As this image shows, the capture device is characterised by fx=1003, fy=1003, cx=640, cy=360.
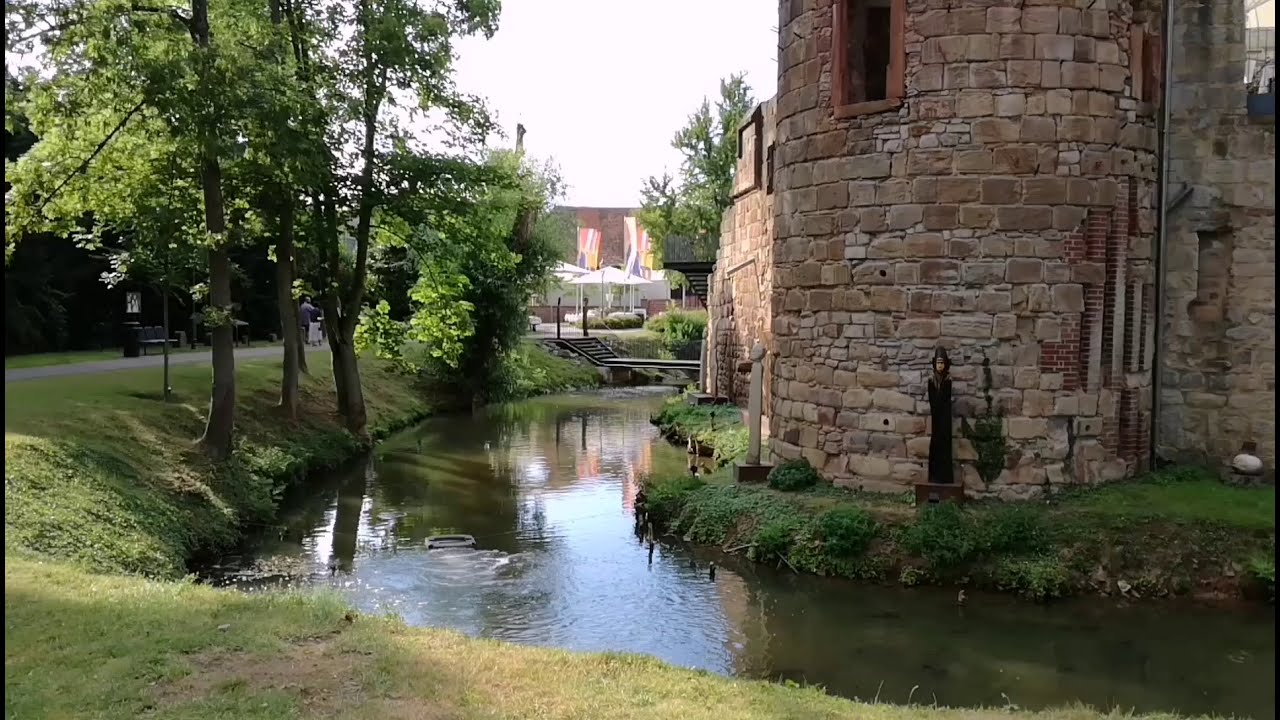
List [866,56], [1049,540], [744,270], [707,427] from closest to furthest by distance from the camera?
[1049,540] < [866,56] < [707,427] < [744,270]

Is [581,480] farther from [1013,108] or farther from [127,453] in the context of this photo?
[1013,108]

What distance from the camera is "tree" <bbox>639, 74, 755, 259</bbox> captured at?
41.8m

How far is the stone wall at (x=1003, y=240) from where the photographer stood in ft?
34.5

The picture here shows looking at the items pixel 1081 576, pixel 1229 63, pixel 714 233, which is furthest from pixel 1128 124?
pixel 714 233

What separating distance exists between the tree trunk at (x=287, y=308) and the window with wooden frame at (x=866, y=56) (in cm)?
904

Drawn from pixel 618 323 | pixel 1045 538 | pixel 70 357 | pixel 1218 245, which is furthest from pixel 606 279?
pixel 1045 538

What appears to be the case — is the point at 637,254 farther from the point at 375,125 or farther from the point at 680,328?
the point at 375,125

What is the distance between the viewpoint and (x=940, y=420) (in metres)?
10.6

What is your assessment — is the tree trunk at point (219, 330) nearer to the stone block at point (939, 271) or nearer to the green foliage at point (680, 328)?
the stone block at point (939, 271)

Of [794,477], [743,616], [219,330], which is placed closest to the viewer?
[743,616]

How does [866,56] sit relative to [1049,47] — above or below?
above

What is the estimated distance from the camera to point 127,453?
1205 centimetres

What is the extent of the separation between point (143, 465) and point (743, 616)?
7.49 m

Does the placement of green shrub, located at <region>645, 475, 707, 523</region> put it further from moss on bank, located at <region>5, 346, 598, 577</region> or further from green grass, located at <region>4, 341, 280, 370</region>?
green grass, located at <region>4, 341, 280, 370</region>
